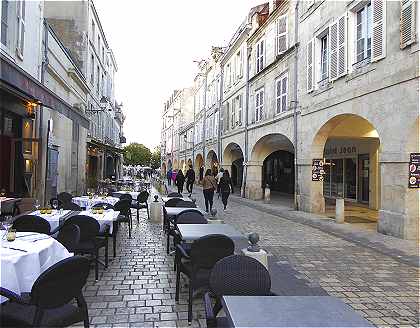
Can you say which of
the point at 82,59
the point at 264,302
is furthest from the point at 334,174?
the point at 264,302

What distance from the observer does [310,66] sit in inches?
534

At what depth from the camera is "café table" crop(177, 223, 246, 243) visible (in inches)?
190

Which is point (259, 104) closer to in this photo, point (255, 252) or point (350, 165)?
point (350, 165)

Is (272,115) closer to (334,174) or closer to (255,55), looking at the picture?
(255,55)

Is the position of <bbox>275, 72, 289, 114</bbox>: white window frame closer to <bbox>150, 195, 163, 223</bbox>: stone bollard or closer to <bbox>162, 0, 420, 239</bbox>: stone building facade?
<bbox>162, 0, 420, 239</bbox>: stone building facade

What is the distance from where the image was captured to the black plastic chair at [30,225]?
5.03m

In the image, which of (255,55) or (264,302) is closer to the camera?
(264,302)

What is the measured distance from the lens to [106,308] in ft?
13.6

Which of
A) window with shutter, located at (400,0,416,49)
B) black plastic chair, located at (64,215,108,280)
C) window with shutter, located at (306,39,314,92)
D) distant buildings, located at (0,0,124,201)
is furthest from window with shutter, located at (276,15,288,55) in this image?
black plastic chair, located at (64,215,108,280)

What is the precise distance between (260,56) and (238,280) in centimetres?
1714

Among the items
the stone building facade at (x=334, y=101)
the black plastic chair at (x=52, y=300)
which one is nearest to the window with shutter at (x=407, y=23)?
the stone building facade at (x=334, y=101)

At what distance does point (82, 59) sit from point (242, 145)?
984 centimetres

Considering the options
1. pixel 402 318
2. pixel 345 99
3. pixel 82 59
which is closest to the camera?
pixel 402 318

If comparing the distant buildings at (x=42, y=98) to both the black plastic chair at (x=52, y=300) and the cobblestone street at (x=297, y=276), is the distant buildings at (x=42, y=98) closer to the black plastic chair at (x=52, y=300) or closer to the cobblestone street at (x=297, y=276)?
the cobblestone street at (x=297, y=276)
